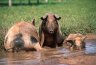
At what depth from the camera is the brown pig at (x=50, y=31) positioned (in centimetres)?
1345

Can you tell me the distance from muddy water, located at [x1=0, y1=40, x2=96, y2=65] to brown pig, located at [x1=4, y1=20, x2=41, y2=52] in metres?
0.23

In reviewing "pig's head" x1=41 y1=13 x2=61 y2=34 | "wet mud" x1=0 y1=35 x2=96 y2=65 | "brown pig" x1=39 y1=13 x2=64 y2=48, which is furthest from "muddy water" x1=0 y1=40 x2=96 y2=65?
"pig's head" x1=41 y1=13 x2=61 y2=34

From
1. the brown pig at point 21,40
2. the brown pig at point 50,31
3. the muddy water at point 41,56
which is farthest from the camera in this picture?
the brown pig at point 50,31

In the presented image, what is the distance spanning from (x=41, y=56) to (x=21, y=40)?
1039 millimetres

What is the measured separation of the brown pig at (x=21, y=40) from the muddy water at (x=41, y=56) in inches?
9.0

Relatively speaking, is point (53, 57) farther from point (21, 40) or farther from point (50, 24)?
point (50, 24)

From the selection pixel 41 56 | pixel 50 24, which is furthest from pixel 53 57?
pixel 50 24

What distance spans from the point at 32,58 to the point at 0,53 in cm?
141

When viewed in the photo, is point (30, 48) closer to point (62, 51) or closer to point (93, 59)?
point (62, 51)

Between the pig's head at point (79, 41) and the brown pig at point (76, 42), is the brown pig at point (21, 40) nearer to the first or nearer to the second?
the brown pig at point (76, 42)

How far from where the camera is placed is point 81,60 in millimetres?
10961

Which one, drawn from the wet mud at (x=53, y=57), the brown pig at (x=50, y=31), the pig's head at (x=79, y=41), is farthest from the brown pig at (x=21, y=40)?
the pig's head at (x=79, y=41)

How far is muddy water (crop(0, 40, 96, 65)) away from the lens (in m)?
10.9

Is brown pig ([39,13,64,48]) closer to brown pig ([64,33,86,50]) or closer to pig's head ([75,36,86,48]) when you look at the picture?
brown pig ([64,33,86,50])
